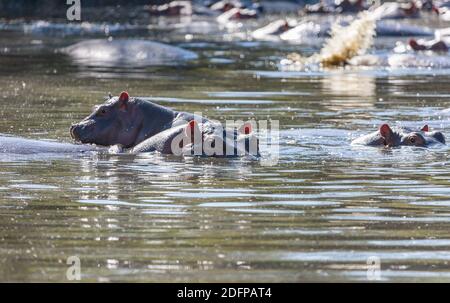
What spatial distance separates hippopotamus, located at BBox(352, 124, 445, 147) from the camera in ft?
34.4

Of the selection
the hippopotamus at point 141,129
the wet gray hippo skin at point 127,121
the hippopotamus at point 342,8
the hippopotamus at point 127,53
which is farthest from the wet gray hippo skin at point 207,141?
the hippopotamus at point 342,8

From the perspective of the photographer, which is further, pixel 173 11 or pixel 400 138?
pixel 173 11

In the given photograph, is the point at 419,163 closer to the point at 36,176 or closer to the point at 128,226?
the point at 36,176

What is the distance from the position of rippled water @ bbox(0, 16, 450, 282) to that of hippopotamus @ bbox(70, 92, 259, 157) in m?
0.23

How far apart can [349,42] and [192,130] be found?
1097 cm

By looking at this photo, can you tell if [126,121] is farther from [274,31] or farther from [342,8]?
[342,8]

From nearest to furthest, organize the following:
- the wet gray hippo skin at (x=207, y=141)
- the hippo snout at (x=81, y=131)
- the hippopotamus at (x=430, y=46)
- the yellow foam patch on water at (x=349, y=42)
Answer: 1. the wet gray hippo skin at (x=207, y=141)
2. the hippo snout at (x=81, y=131)
3. the yellow foam patch on water at (x=349, y=42)
4. the hippopotamus at (x=430, y=46)

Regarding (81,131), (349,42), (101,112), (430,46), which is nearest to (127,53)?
(349,42)

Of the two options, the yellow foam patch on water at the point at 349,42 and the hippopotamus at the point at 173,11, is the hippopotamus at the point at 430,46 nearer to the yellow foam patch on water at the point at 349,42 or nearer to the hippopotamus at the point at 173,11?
the yellow foam patch on water at the point at 349,42

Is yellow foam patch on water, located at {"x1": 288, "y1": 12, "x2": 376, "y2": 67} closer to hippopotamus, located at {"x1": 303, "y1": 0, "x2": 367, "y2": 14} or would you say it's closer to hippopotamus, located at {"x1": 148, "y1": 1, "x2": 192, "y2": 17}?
hippopotamus, located at {"x1": 303, "y1": 0, "x2": 367, "y2": 14}

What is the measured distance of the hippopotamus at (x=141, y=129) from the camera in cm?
987

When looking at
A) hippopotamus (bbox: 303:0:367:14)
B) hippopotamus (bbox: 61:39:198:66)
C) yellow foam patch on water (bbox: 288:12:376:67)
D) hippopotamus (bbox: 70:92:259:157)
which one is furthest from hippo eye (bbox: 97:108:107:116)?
hippopotamus (bbox: 303:0:367:14)

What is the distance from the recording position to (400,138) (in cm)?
1060

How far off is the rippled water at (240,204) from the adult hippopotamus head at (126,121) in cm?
47
